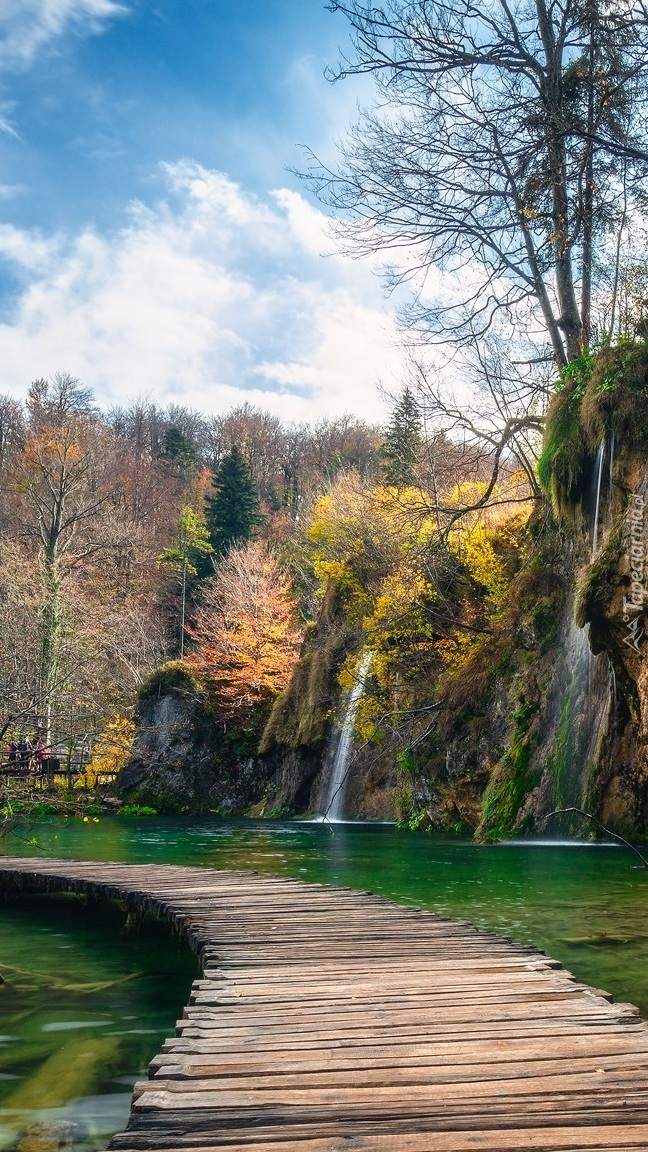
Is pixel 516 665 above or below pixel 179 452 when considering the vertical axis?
below

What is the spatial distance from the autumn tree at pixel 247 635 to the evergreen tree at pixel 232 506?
5.26m

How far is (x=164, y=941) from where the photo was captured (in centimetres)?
927

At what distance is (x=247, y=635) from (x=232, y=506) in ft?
47.8

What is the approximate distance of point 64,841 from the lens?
19656mm

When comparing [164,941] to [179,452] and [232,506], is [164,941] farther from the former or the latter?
[179,452]

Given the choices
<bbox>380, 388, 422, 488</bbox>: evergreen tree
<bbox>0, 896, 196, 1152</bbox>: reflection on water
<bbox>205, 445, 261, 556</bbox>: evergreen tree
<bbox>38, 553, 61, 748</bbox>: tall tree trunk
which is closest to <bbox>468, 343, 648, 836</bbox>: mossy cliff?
<bbox>0, 896, 196, 1152</bbox>: reflection on water

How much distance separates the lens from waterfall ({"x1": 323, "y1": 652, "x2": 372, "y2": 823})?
26.1 metres

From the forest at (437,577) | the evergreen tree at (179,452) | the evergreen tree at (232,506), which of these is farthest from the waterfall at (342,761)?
the evergreen tree at (179,452)

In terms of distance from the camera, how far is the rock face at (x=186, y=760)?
109 ft

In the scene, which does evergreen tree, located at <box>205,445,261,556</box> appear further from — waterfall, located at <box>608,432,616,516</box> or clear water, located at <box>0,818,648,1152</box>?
waterfall, located at <box>608,432,616,516</box>

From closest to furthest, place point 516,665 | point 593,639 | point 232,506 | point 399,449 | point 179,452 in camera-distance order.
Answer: point 593,639 → point 516,665 → point 399,449 → point 232,506 → point 179,452

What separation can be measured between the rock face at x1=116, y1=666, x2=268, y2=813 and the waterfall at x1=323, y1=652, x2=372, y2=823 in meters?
5.95

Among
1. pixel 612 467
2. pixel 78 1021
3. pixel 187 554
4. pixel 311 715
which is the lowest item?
pixel 78 1021

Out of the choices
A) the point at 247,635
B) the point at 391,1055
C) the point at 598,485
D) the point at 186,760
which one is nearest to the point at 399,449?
the point at 247,635
